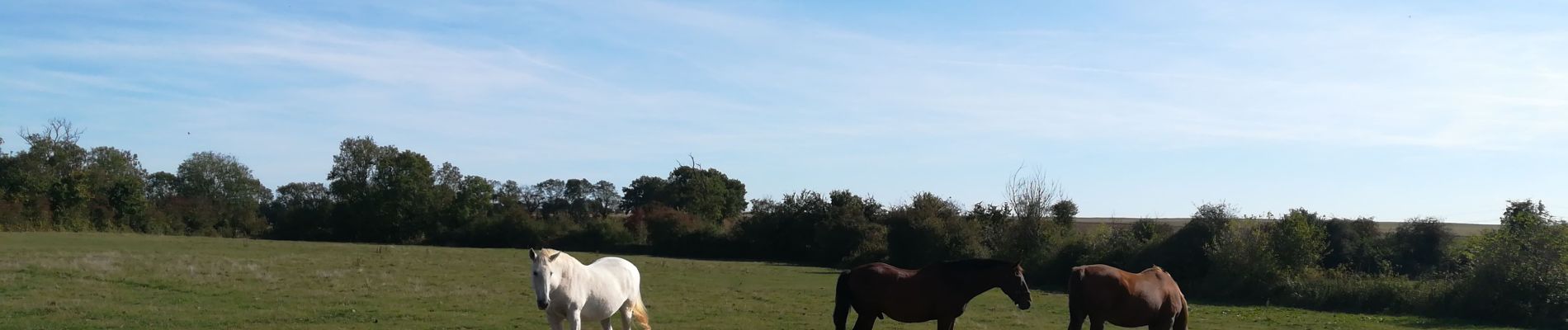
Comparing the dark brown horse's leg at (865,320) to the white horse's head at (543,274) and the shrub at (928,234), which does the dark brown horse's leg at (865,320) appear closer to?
the white horse's head at (543,274)

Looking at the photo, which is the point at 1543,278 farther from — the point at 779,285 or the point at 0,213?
the point at 0,213

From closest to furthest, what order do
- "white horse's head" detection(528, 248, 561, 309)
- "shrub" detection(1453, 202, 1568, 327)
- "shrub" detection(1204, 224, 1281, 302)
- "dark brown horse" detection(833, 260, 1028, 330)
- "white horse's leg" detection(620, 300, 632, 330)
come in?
"white horse's head" detection(528, 248, 561, 309)
"dark brown horse" detection(833, 260, 1028, 330)
"white horse's leg" detection(620, 300, 632, 330)
"shrub" detection(1453, 202, 1568, 327)
"shrub" detection(1204, 224, 1281, 302)

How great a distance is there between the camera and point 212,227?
64.5m

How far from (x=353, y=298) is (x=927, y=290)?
613 inches

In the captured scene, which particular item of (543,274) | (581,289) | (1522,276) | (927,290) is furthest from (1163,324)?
(1522,276)

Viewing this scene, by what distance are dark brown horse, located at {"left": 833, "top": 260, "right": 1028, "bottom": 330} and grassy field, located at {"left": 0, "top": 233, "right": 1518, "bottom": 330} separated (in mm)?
7107

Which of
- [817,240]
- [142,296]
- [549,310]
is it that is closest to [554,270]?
[549,310]

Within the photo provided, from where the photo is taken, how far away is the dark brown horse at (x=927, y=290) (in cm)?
1153

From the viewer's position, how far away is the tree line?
2766 cm

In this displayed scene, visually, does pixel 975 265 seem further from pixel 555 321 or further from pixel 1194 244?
pixel 1194 244

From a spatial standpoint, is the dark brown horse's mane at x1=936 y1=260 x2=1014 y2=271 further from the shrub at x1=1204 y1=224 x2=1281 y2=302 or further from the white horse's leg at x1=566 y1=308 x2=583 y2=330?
the shrub at x1=1204 y1=224 x2=1281 y2=302

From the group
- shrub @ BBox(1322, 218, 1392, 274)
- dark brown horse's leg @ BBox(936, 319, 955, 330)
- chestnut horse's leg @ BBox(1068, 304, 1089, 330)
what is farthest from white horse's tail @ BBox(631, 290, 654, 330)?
shrub @ BBox(1322, 218, 1392, 274)

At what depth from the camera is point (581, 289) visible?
10828 mm

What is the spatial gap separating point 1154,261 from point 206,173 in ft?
284
